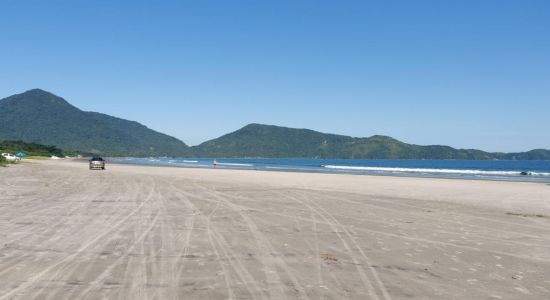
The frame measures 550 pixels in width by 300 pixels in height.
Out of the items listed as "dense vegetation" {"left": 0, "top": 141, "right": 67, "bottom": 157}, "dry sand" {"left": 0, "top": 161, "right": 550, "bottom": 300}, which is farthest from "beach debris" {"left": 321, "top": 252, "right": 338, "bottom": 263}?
"dense vegetation" {"left": 0, "top": 141, "right": 67, "bottom": 157}

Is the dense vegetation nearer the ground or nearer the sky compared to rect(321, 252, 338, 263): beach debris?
nearer the sky

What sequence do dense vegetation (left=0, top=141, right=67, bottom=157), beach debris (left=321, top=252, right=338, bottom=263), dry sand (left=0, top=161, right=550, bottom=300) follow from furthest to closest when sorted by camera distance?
dense vegetation (left=0, top=141, right=67, bottom=157) < beach debris (left=321, top=252, right=338, bottom=263) < dry sand (left=0, top=161, right=550, bottom=300)

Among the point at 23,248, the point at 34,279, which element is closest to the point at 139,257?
the point at 34,279

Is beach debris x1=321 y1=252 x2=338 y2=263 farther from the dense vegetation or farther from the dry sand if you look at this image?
the dense vegetation

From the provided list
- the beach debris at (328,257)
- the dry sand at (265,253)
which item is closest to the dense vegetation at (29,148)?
the dry sand at (265,253)

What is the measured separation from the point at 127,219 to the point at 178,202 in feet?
16.9

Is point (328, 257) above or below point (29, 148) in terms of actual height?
below

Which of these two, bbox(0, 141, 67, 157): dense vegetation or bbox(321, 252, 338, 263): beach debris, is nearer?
bbox(321, 252, 338, 263): beach debris

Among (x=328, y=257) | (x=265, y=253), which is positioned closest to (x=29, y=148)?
(x=265, y=253)

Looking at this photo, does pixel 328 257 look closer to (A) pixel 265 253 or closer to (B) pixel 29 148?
(A) pixel 265 253

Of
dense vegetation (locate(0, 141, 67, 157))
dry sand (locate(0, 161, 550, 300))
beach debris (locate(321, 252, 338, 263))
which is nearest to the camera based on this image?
dry sand (locate(0, 161, 550, 300))

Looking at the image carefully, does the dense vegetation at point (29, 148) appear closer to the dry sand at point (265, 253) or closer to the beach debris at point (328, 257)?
the dry sand at point (265, 253)

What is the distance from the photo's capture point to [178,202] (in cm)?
1797

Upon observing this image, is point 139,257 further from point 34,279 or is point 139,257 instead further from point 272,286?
point 272,286
